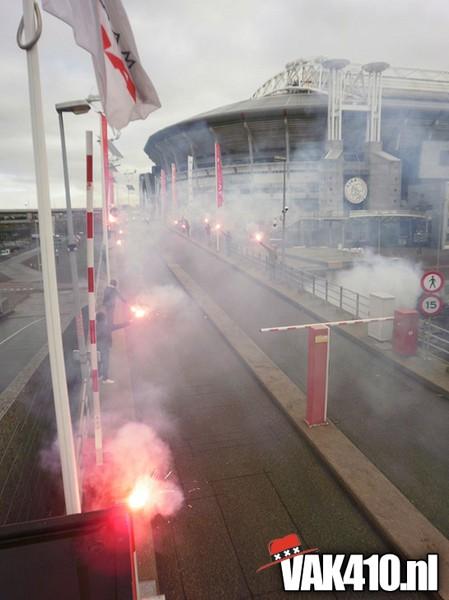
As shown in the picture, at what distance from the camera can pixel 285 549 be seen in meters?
4.14

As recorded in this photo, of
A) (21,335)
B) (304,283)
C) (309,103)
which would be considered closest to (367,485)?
(21,335)

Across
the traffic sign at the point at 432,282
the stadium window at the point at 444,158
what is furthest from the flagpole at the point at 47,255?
the stadium window at the point at 444,158

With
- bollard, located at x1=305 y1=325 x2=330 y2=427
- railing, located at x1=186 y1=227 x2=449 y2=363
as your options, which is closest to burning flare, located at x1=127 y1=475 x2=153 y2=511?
bollard, located at x1=305 y1=325 x2=330 y2=427

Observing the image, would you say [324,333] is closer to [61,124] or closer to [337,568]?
[337,568]

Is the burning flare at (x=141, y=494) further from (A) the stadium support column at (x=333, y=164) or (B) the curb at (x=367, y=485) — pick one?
(A) the stadium support column at (x=333, y=164)

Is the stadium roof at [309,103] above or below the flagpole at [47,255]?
above

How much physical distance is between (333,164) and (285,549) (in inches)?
1672

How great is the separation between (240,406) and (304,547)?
10.6ft

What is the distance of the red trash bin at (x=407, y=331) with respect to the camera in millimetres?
8945

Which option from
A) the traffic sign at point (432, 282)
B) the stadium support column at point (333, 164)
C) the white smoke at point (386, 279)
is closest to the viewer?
the traffic sign at point (432, 282)

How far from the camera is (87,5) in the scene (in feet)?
8.99

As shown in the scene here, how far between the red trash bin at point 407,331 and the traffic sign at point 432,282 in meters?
0.73

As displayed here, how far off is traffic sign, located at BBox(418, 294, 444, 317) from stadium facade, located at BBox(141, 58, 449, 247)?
3235 centimetres

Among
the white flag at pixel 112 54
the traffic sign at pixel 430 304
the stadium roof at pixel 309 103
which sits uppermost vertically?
the stadium roof at pixel 309 103
